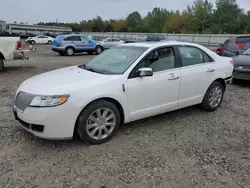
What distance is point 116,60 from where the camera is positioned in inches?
162

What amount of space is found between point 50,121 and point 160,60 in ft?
6.92

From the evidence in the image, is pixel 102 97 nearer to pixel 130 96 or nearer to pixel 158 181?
pixel 130 96

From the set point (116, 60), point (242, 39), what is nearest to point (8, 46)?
point (116, 60)

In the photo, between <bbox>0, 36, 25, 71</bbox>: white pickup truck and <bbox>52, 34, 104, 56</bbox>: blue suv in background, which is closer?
<bbox>0, 36, 25, 71</bbox>: white pickup truck

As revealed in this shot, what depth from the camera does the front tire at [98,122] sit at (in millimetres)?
3283

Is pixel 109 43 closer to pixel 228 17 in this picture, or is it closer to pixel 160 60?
pixel 160 60

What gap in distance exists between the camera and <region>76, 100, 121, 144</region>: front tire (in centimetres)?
328

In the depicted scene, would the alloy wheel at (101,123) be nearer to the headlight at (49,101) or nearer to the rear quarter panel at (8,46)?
the headlight at (49,101)

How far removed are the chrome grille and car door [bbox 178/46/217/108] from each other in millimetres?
2547

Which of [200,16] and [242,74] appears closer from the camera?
[242,74]

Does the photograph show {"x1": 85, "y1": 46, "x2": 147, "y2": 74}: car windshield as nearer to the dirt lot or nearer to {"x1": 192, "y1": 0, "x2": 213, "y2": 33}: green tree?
the dirt lot

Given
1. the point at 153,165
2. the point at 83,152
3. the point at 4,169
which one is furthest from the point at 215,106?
the point at 4,169

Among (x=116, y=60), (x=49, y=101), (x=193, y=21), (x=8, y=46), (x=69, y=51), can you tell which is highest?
(x=193, y=21)

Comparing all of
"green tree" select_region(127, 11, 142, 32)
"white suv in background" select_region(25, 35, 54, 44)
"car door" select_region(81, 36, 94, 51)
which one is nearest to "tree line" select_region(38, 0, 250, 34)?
"green tree" select_region(127, 11, 142, 32)
